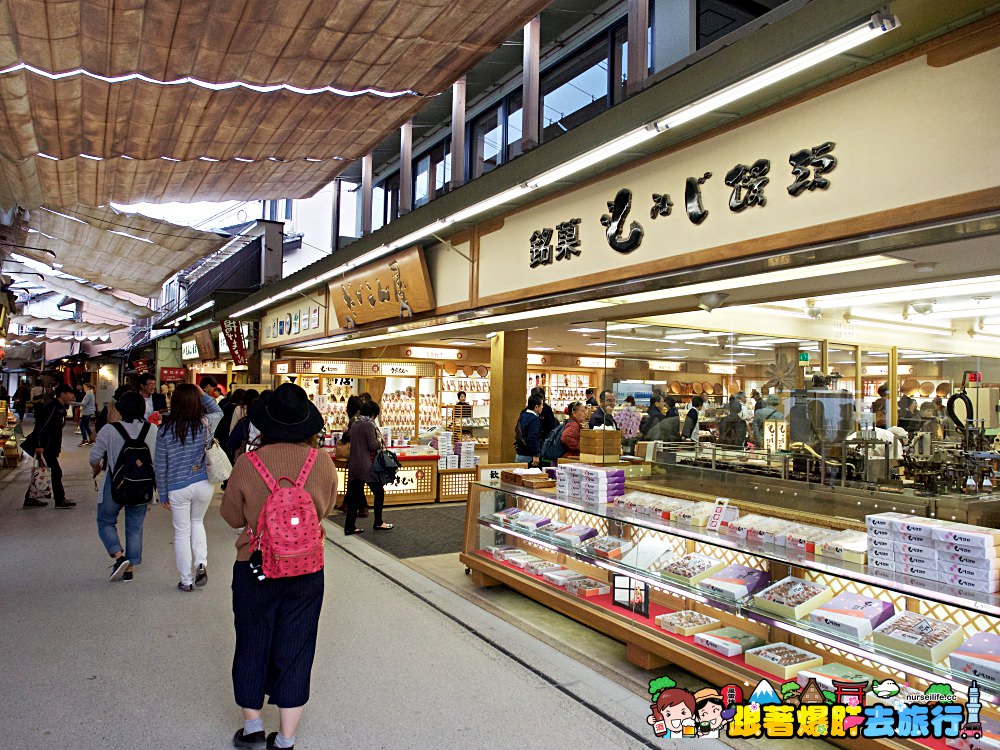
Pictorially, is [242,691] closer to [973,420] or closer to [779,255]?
[779,255]

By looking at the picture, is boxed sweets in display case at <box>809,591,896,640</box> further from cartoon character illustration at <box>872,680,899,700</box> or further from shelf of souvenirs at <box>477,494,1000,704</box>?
cartoon character illustration at <box>872,680,899,700</box>

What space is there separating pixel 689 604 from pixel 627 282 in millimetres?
2251

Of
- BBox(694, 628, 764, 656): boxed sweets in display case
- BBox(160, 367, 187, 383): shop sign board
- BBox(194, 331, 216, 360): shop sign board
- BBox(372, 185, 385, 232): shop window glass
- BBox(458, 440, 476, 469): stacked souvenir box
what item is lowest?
BBox(694, 628, 764, 656): boxed sweets in display case

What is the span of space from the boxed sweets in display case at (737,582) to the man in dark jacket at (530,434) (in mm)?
4803

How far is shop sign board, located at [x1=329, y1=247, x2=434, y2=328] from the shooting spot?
7930 mm

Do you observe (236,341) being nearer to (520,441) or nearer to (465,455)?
(465,455)

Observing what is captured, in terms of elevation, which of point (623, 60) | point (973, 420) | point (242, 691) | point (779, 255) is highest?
point (623, 60)

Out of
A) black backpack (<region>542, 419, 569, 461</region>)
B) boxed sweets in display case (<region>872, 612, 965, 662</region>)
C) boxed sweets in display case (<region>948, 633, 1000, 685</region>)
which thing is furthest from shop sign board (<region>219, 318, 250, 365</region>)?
boxed sweets in display case (<region>948, 633, 1000, 685</region>)

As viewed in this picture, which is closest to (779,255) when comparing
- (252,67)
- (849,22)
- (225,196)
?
(849,22)

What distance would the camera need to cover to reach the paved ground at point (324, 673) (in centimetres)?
332

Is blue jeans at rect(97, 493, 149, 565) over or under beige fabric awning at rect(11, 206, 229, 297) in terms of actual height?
under

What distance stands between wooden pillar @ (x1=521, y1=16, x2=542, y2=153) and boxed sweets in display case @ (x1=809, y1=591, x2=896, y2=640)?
14.8 feet

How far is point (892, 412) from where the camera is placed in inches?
243

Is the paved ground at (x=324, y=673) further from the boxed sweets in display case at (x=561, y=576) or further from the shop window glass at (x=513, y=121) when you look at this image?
the shop window glass at (x=513, y=121)
